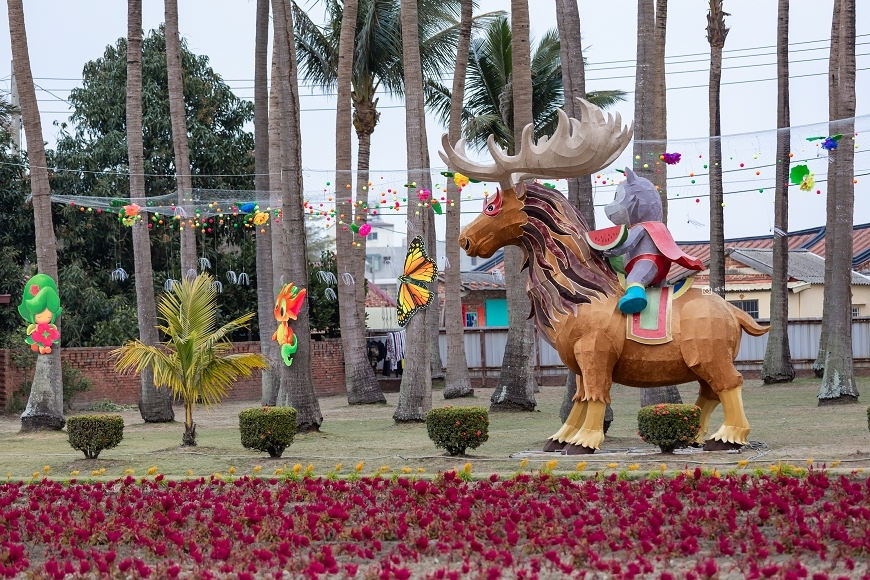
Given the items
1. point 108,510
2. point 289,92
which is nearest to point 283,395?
point 289,92

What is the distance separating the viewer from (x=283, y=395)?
17.9 metres

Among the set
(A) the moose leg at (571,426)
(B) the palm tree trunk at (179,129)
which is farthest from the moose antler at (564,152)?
(B) the palm tree trunk at (179,129)

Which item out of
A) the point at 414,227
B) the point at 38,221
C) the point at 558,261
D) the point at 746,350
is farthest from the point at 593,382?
the point at 746,350

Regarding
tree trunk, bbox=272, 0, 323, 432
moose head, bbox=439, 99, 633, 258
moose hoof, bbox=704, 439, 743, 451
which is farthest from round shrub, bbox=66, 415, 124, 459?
moose hoof, bbox=704, 439, 743, 451

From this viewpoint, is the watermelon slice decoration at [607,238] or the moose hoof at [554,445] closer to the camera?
the watermelon slice decoration at [607,238]

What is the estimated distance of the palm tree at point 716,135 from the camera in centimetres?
2533

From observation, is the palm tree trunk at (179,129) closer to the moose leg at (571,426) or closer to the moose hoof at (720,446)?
the moose leg at (571,426)

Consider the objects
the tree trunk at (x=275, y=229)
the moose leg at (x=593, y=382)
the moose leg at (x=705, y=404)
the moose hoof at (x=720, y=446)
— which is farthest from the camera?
the tree trunk at (x=275, y=229)

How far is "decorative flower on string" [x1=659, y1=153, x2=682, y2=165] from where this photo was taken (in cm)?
1714

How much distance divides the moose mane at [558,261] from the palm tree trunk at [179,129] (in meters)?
11.1

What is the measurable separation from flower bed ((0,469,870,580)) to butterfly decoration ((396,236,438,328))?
9.06 meters

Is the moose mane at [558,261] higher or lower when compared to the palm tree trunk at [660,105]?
lower

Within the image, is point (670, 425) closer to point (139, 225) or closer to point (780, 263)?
point (139, 225)

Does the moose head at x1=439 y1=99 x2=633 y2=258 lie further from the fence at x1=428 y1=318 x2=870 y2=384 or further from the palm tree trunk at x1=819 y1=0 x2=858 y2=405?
the fence at x1=428 y1=318 x2=870 y2=384
